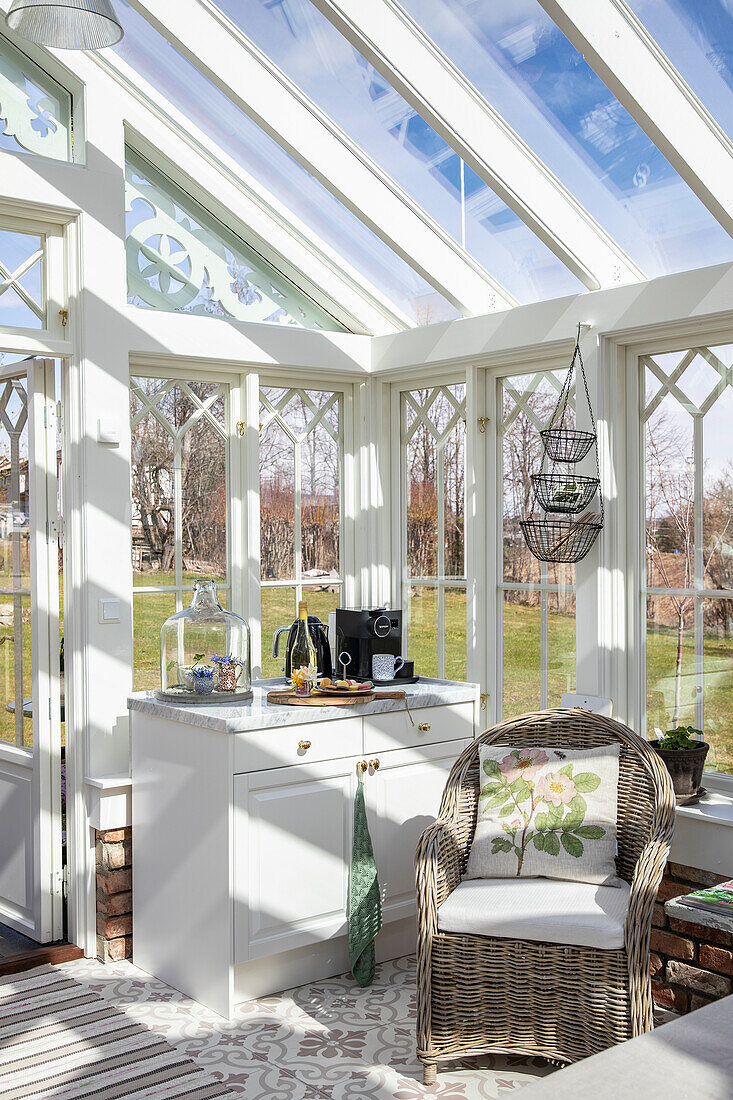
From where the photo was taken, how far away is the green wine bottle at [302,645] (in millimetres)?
3688

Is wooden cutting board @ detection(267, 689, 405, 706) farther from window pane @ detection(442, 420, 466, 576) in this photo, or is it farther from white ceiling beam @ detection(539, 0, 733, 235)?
white ceiling beam @ detection(539, 0, 733, 235)

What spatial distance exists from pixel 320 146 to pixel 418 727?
6.94 ft

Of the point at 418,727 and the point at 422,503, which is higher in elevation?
the point at 422,503

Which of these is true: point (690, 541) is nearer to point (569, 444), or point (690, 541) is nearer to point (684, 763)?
point (569, 444)

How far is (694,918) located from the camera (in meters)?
2.08

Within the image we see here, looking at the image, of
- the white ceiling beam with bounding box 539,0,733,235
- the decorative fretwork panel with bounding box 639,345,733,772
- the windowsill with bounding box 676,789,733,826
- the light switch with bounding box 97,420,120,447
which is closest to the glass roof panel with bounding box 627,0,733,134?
the white ceiling beam with bounding box 539,0,733,235

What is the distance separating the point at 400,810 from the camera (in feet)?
11.7

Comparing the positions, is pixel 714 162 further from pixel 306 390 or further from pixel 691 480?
pixel 306 390

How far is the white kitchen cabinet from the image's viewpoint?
126 inches

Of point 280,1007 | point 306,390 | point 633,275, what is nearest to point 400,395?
point 306,390

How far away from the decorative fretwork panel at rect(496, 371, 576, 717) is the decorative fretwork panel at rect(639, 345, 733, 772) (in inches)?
13.8

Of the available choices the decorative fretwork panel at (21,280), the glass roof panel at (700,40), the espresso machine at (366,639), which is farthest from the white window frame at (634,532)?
the decorative fretwork panel at (21,280)

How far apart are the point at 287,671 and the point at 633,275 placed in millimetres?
1847

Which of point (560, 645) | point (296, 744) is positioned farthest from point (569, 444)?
point (296, 744)
